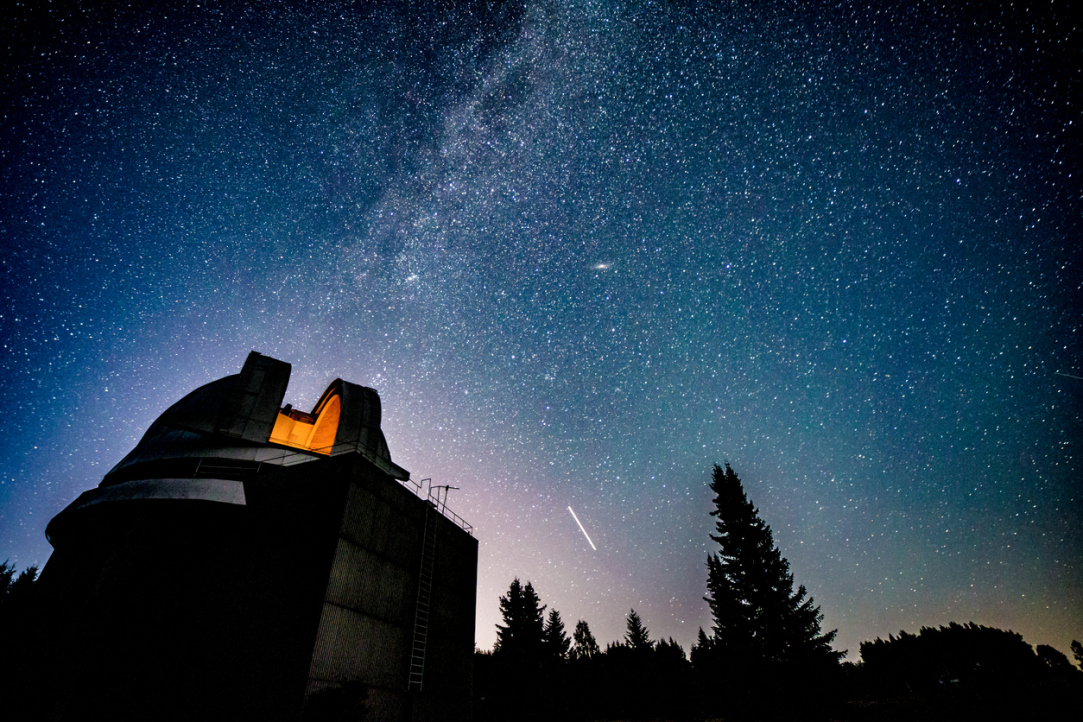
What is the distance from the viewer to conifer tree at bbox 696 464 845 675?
70.2ft

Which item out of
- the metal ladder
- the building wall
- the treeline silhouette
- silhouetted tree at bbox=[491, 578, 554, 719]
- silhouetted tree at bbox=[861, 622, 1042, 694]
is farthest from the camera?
silhouetted tree at bbox=[861, 622, 1042, 694]

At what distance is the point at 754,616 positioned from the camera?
2300cm

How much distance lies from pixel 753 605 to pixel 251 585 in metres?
23.5

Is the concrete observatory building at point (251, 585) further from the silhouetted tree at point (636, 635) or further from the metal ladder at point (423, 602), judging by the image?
the silhouetted tree at point (636, 635)

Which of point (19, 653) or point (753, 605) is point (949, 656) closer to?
point (753, 605)

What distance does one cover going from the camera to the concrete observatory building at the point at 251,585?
1145cm

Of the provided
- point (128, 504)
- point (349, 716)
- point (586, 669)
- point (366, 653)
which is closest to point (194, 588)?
point (128, 504)

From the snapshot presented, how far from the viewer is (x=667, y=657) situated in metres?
41.1

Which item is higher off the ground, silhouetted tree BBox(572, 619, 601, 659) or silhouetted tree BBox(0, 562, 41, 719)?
silhouetted tree BBox(572, 619, 601, 659)

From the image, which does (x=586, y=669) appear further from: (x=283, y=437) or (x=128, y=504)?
(x=128, y=504)

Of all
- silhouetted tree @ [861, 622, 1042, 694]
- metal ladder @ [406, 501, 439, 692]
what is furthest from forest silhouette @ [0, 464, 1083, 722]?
silhouetted tree @ [861, 622, 1042, 694]

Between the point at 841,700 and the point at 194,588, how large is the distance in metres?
26.5

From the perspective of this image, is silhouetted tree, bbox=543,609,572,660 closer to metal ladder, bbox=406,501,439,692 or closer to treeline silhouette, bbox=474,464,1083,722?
treeline silhouette, bbox=474,464,1083,722

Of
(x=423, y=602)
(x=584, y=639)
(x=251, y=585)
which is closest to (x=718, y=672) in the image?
(x=423, y=602)
